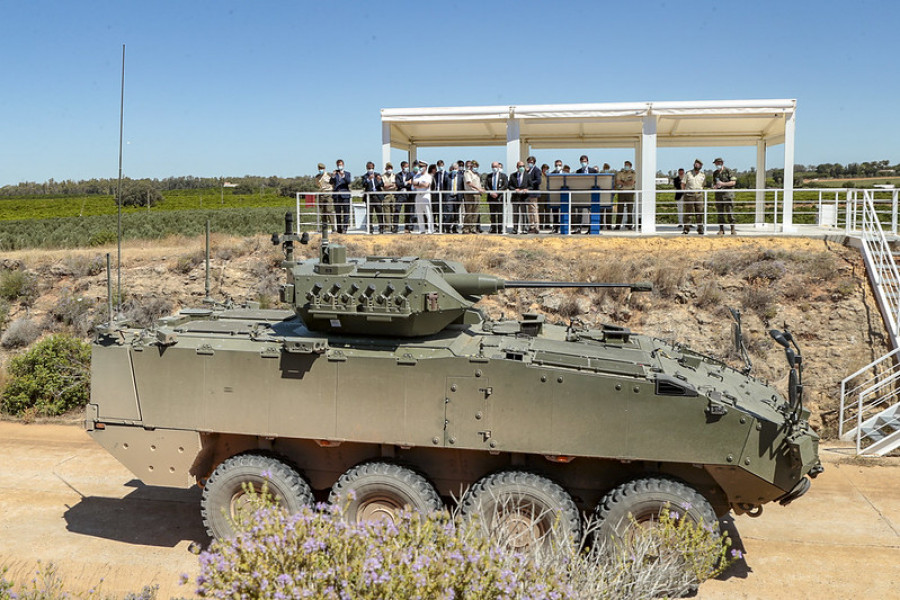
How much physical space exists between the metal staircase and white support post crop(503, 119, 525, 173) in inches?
270

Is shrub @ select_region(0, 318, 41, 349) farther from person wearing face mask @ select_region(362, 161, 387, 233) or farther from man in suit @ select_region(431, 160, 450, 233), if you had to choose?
man in suit @ select_region(431, 160, 450, 233)

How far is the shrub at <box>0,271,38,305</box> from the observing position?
18078mm

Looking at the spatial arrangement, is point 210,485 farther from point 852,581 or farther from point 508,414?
point 852,581

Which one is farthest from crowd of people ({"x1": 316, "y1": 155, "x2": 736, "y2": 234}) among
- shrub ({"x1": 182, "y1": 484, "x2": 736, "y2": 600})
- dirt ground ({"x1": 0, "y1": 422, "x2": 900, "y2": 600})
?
shrub ({"x1": 182, "y1": 484, "x2": 736, "y2": 600})

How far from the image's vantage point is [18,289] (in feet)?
59.6

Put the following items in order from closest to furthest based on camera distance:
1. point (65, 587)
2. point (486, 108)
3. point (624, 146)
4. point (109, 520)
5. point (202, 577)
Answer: point (202, 577) → point (65, 587) → point (109, 520) → point (486, 108) → point (624, 146)

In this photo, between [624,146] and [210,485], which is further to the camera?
[624,146]

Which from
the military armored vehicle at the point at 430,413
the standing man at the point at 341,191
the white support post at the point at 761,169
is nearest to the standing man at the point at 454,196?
the standing man at the point at 341,191

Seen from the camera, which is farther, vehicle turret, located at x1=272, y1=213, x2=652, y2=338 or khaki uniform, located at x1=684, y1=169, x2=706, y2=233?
khaki uniform, located at x1=684, y1=169, x2=706, y2=233

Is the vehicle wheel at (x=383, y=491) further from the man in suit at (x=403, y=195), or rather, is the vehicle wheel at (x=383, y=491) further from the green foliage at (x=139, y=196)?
the green foliage at (x=139, y=196)

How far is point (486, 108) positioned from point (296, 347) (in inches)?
442

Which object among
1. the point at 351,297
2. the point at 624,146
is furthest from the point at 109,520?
the point at 624,146

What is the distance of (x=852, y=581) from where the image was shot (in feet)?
24.6

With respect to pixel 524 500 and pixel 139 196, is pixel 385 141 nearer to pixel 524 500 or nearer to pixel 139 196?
pixel 524 500
